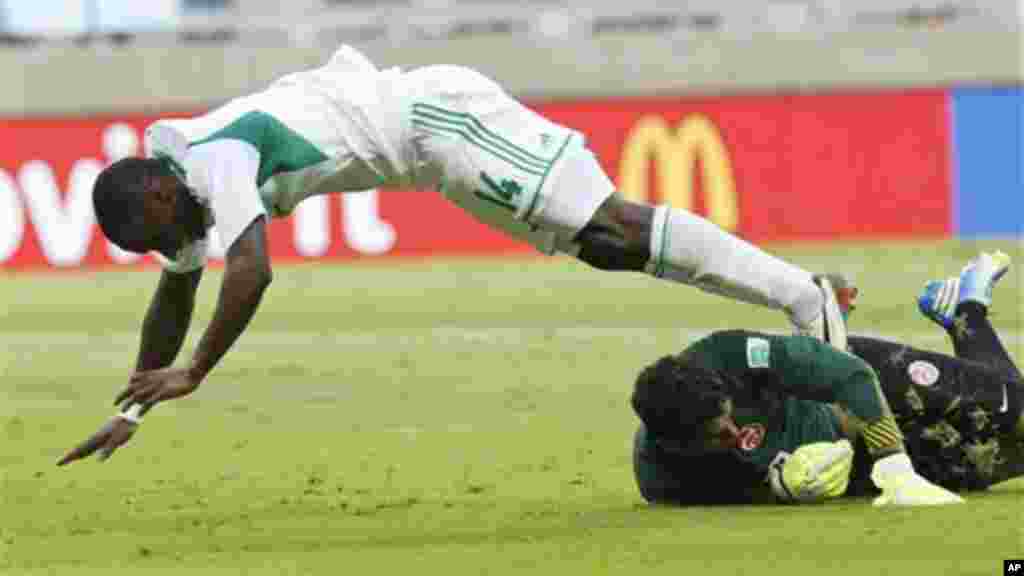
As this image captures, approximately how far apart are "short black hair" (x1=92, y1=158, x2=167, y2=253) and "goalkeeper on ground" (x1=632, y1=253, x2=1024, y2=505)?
6.34ft

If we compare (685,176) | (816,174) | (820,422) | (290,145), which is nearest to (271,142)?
(290,145)

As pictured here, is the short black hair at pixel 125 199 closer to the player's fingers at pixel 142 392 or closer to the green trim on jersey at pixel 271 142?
the green trim on jersey at pixel 271 142

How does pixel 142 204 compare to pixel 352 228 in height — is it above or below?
above

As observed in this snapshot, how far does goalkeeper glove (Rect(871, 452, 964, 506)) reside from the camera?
29.4ft

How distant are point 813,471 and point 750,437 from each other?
26 cm

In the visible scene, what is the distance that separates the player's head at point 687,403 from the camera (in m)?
8.80

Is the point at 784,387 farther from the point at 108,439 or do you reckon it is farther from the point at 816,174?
the point at 816,174

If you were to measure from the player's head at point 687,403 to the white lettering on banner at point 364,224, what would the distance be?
1670 centimetres

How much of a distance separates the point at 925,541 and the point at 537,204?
2.27 meters

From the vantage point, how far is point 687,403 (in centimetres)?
881

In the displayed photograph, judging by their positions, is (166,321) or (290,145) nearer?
(290,145)

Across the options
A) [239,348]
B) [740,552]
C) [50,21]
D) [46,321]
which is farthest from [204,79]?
[740,552]

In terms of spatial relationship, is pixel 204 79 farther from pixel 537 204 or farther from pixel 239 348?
pixel 537 204

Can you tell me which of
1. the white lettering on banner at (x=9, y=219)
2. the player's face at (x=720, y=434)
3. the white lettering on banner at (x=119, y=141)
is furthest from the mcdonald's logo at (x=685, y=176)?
the player's face at (x=720, y=434)
